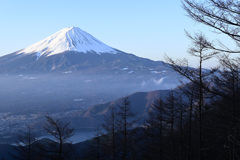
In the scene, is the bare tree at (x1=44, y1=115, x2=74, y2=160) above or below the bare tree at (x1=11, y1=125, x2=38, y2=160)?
above

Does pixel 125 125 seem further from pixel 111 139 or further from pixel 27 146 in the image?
pixel 27 146

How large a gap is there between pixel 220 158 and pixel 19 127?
176 metres

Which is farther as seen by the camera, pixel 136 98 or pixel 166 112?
pixel 136 98

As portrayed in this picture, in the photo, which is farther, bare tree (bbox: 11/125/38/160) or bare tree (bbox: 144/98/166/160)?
bare tree (bbox: 11/125/38/160)

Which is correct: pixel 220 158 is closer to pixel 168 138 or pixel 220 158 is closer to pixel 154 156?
pixel 168 138

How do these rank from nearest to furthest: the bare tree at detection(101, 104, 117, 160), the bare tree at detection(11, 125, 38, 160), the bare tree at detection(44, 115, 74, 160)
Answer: the bare tree at detection(44, 115, 74, 160) < the bare tree at detection(101, 104, 117, 160) < the bare tree at detection(11, 125, 38, 160)

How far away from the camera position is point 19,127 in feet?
595

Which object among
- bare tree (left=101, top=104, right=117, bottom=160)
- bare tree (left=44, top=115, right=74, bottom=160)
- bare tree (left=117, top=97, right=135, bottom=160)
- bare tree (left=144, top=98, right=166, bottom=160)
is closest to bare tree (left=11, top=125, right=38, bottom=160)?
bare tree (left=44, top=115, right=74, bottom=160)

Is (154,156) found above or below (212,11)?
below

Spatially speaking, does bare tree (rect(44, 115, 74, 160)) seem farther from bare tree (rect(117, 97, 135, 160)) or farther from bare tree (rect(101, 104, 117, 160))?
bare tree (rect(117, 97, 135, 160))

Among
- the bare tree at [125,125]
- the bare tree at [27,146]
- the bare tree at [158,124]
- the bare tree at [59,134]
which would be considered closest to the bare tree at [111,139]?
the bare tree at [125,125]

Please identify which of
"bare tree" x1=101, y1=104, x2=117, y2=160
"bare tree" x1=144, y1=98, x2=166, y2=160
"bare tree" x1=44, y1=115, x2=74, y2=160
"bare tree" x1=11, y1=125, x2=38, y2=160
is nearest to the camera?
"bare tree" x1=44, y1=115, x2=74, y2=160

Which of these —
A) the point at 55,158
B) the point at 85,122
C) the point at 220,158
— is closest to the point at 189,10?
the point at 55,158

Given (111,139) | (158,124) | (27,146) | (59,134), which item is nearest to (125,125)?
(111,139)
